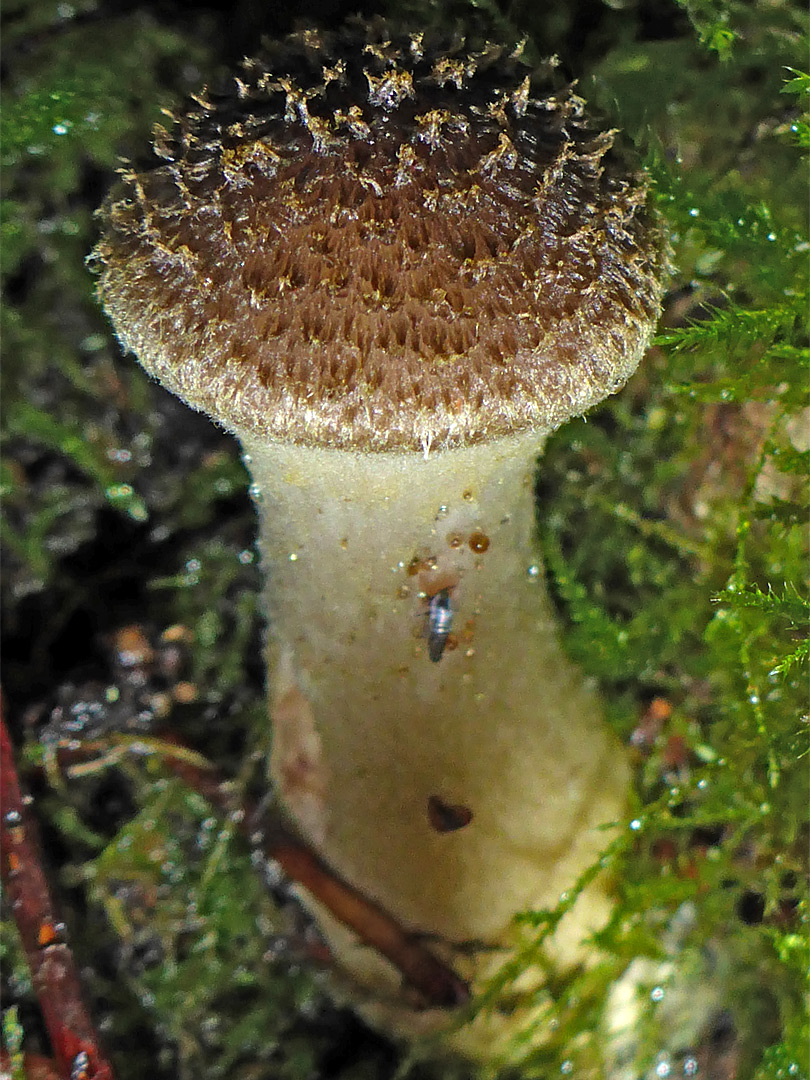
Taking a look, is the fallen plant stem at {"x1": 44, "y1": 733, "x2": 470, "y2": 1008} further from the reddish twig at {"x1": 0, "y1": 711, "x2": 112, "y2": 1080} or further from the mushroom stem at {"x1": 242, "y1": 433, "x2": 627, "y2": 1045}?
the reddish twig at {"x1": 0, "y1": 711, "x2": 112, "y2": 1080}

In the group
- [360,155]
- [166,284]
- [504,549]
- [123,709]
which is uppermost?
[360,155]

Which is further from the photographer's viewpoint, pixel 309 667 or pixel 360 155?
pixel 309 667

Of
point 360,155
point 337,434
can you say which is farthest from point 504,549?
point 360,155

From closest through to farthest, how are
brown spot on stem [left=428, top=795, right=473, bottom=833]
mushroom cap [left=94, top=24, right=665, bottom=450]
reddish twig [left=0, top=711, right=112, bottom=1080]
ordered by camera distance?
1. mushroom cap [left=94, top=24, right=665, bottom=450]
2. reddish twig [left=0, top=711, right=112, bottom=1080]
3. brown spot on stem [left=428, top=795, right=473, bottom=833]

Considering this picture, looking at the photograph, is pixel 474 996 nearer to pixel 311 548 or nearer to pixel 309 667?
pixel 309 667

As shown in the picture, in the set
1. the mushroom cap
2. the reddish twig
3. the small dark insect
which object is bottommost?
the reddish twig

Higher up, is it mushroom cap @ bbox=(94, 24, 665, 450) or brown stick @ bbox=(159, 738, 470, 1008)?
mushroom cap @ bbox=(94, 24, 665, 450)

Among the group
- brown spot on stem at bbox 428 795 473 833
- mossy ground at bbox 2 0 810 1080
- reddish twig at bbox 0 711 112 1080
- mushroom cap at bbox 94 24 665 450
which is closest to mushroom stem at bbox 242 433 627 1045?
brown spot on stem at bbox 428 795 473 833

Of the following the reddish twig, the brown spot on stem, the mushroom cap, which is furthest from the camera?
the brown spot on stem
